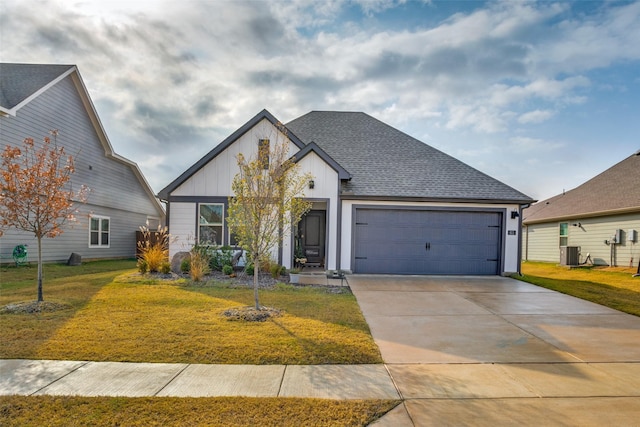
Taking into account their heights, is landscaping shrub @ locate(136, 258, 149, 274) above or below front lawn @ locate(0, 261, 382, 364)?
above

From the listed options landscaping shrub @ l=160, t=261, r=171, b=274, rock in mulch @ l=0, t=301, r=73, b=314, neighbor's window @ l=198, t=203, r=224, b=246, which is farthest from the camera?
neighbor's window @ l=198, t=203, r=224, b=246

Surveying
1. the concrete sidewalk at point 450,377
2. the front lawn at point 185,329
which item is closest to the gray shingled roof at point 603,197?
the concrete sidewalk at point 450,377

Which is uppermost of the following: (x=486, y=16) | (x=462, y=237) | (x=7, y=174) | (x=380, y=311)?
(x=486, y=16)

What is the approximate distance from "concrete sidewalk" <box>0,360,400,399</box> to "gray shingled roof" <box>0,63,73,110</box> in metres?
12.8

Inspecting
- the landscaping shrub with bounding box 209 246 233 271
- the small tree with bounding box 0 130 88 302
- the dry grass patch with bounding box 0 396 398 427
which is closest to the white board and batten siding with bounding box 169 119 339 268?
the landscaping shrub with bounding box 209 246 233 271

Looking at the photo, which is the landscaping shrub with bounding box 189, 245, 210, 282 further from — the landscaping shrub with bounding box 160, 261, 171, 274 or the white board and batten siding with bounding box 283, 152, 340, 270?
the white board and batten siding with bounding box 283, 152, 340, 270

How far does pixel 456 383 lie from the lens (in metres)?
3.95

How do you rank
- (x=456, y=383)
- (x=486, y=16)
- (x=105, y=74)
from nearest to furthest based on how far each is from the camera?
(x=456, y=383) < (x=486, y=16) < (x=105, y=74)

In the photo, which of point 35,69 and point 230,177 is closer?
Result: point 230,177

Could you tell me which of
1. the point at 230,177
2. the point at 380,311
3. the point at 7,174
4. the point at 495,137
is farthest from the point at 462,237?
the point at 7,174

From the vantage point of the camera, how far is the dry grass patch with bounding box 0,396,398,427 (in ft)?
9.95

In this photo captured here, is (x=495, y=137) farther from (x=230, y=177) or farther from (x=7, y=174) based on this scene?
(x=7, y=174)

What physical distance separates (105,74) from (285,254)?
31.3 ft

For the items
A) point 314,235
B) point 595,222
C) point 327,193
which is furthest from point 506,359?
point 595,222
